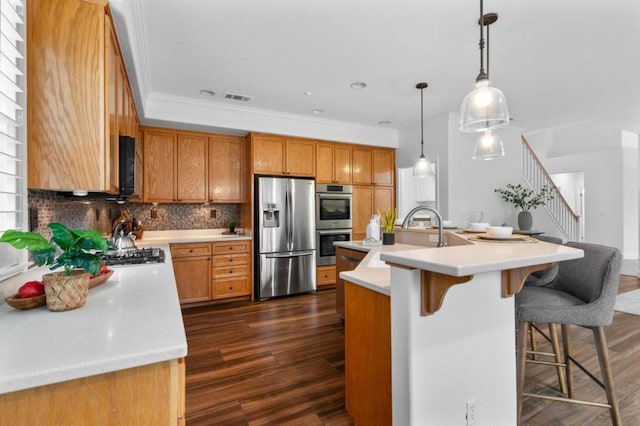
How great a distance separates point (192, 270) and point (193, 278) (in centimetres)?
10

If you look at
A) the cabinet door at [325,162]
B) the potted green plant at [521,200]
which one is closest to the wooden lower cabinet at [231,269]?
the cabinet door at [325,162]

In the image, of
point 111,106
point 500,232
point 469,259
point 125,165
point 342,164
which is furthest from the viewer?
point 342,164

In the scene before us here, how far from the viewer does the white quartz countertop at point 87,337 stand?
701 mm

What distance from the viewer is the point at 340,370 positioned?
233 centimetres

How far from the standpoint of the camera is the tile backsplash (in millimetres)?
1692

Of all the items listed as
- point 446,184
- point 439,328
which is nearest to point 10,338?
point 439,328

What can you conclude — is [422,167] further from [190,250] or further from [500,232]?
[190,250]

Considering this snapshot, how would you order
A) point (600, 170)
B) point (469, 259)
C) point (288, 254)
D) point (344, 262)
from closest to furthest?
point (469, 259) < point (344, 262) < point (288, 254) < point (600, 170)

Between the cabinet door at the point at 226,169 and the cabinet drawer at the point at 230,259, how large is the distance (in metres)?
0.78

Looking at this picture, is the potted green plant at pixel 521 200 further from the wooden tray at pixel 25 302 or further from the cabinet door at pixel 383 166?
the wooden tray at pixel 25 302

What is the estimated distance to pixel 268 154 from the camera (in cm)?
432

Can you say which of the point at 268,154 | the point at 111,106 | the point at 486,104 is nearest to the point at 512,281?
the point at 486,104

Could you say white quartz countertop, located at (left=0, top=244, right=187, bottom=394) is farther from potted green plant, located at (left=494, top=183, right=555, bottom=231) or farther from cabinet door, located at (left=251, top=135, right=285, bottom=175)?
potted green plant, located at (left=494, top=183, right=555, bottom=231)

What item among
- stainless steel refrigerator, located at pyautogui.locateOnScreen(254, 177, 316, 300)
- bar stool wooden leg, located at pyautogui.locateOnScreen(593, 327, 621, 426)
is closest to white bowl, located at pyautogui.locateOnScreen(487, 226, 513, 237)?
bar stool wooden leg, located at pyautogui.locateOnScreen(593, 327, 621, 426)
